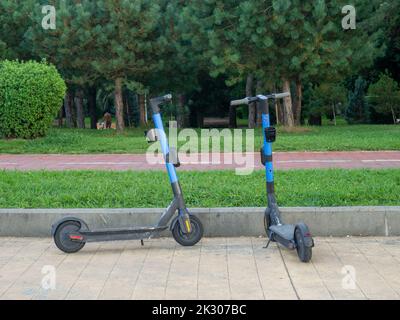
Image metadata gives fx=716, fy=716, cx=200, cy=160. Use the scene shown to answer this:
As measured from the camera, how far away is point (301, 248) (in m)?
5.68

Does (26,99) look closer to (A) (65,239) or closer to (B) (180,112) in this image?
(A) (65,239)

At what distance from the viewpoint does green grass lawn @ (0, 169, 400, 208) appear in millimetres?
7414

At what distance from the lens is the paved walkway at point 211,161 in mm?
11602

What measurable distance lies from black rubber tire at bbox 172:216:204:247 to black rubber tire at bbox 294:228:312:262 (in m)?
0.99

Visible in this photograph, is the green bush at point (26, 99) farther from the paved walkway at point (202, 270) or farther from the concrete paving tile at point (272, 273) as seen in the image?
the concrete paving tile at point (272, 273)

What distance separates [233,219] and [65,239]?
1602 mm

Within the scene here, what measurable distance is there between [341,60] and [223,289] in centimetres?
1774

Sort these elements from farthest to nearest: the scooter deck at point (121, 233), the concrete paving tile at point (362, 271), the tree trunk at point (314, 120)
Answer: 1. the tree trunk at point (314, 120)
2. the scooter deck at point (121, 233)
3. the concrete paving tile at point (362, 271)

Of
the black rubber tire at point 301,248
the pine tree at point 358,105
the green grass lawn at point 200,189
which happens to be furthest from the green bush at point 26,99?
the pine tree at point 358,105

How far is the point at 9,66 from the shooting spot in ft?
57.3

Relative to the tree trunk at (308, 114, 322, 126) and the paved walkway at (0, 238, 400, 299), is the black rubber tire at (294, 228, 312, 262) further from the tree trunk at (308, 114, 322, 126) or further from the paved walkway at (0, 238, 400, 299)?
the tree trunk at (308, 114, 322, 126)

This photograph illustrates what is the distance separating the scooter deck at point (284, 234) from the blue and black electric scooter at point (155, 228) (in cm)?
69

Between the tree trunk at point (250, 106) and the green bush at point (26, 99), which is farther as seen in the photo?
the tree trunk at point (250, 106)
